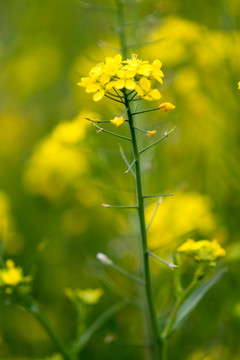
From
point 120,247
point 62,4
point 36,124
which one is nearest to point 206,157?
point 120,247

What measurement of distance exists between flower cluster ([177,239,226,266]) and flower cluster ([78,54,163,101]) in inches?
13.7

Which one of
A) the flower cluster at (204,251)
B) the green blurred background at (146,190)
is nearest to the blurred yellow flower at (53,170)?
the green blurred background at (146,190)

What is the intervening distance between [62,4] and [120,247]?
7.24 ft

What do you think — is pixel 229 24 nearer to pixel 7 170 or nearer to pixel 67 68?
pixel 7 170

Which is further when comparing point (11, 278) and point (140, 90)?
point (11, 278)

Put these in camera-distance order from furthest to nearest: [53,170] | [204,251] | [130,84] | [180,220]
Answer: [53,170] → [180,220] → [204,251] → [130,84]

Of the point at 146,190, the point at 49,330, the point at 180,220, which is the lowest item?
the point at 49,330

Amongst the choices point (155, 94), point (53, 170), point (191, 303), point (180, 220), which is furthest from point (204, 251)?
point (53, 170)

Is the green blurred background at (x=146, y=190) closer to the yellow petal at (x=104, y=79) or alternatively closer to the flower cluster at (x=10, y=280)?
the flower cluster at (x=10, y=280)

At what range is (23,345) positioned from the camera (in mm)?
1767

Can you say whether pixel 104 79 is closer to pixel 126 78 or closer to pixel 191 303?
pixel 126 78

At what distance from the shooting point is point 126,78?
2.58 ft

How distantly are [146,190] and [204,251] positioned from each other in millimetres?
647

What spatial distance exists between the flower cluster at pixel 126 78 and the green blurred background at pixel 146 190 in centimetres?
43
